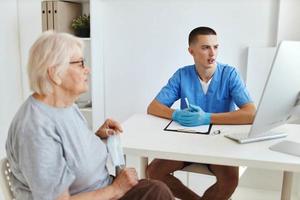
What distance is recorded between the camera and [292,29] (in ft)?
7.50

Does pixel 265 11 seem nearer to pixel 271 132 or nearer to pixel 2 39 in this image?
pixel 271 132

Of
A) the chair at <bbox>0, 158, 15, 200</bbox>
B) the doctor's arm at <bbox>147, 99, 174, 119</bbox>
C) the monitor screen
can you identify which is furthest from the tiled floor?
the chair at <bbox>0, 158, 15, 200</bbox>

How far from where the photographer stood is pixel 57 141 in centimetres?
104

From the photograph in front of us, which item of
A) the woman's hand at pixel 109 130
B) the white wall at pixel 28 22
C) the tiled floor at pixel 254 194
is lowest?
the tiled floor at pixel 254 194

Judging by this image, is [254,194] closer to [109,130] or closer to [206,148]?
Answer: [206,148]

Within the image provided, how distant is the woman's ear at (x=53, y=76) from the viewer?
1037 mm

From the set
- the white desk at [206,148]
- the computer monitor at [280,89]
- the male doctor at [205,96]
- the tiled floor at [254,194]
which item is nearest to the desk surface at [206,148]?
the white desk at [206,148]

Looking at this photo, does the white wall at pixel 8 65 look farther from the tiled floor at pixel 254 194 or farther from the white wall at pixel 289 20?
the white wall at pixel 289 20

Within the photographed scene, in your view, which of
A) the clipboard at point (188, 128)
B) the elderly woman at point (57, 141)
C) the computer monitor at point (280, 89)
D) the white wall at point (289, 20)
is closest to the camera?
the elderly woman at point (57, 141)

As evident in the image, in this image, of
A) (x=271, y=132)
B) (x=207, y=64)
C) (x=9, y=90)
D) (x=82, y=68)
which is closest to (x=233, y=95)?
(x=207, y=64)

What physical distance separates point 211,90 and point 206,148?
2.19ft

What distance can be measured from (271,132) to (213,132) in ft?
0.84

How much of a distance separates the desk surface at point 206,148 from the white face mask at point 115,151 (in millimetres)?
25

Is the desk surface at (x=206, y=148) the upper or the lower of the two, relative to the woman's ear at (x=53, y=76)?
lower
